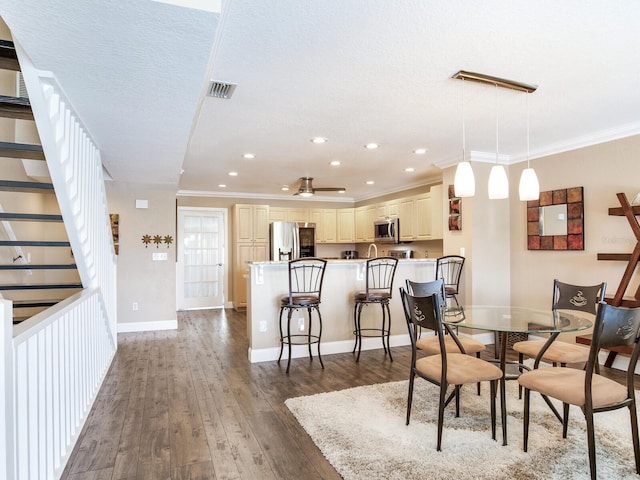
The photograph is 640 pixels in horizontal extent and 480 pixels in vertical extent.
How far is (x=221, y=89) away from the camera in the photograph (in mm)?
2826

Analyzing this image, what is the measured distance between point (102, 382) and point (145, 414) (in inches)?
37.8

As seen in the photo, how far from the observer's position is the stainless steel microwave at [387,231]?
22.4ft

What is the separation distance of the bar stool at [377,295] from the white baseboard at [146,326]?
2.96 m

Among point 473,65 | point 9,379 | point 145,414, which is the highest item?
point 473,65

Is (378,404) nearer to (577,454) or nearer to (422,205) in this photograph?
(577,454)

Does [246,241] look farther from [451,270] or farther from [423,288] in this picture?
[423,288]

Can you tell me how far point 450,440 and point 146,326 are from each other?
15.7 ft

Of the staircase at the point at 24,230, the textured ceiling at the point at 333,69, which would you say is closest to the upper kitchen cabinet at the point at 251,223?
the staircase at the point at 24,230

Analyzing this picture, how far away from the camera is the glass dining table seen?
7.75 ft

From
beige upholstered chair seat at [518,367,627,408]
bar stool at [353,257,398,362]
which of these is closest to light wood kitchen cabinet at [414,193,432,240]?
bar stool at [353,257,398,362]

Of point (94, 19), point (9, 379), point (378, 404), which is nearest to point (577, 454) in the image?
point (378, 404)

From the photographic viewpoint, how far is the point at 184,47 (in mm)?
1875

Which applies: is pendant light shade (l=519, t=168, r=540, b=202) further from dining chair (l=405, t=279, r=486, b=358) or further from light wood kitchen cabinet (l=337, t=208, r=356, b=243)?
light wood kitchen cabinet (l=337, t=208, r=356, b=243)

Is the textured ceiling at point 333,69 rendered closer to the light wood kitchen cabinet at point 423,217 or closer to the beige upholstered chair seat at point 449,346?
the light wood kitchen cabinet at point 423,217
